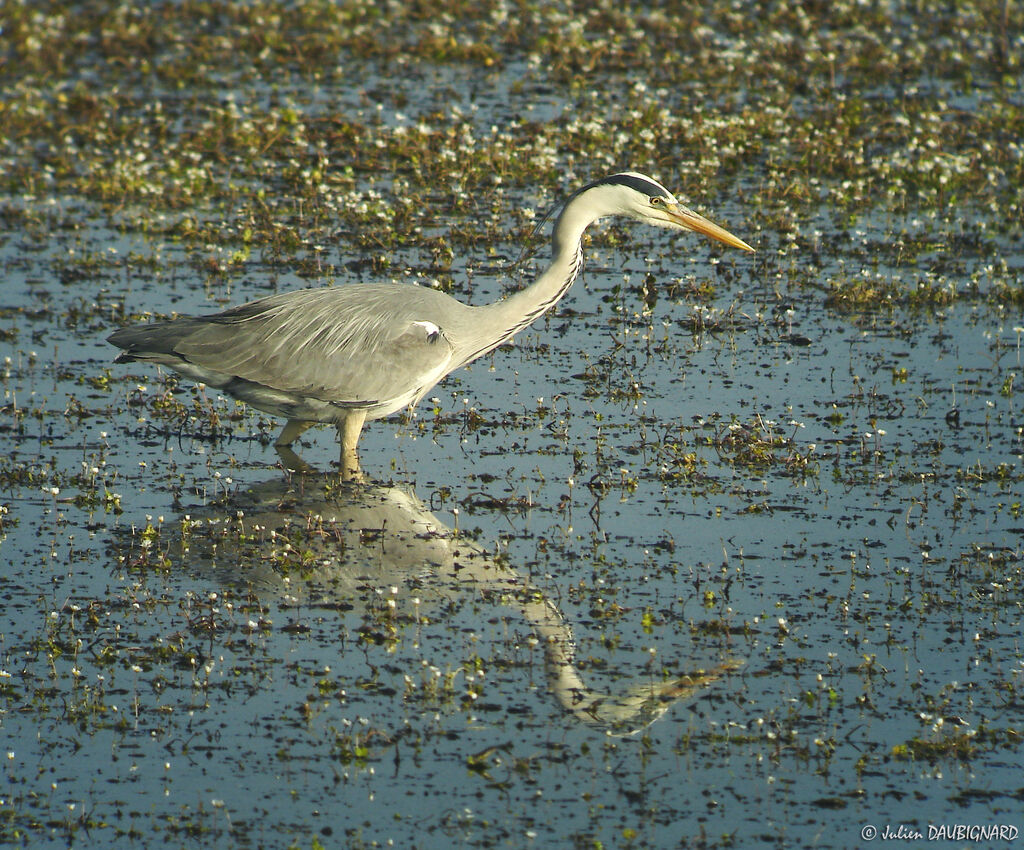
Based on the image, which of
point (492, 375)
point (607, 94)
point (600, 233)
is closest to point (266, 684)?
point (492, 375)

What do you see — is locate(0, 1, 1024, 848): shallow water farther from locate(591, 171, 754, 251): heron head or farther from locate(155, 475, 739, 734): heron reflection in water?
locate(591, 171, 754, 251): heron head

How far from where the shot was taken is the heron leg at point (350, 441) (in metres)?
10.3

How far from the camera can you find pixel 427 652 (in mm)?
7836

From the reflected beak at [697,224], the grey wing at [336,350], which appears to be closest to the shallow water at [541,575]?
the grey wing at [336,350]

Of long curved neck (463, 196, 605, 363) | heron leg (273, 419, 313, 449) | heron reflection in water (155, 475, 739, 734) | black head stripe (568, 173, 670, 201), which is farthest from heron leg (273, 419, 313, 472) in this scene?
black head stripe (568, 173, 670, 201)

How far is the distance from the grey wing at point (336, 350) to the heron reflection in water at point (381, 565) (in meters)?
0.66

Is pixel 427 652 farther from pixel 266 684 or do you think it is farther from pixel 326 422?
pixel 326 422

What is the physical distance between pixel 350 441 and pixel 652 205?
8.91 ft

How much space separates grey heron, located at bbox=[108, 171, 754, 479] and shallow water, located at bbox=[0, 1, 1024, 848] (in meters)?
0.53

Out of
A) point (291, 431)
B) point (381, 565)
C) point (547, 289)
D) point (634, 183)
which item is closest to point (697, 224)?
point (634, 183)

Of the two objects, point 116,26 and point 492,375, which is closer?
point 492,375

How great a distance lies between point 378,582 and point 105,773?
2.29 metres

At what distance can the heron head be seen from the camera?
10.6m

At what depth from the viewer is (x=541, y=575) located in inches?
345
